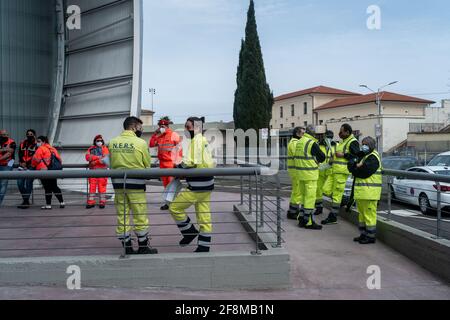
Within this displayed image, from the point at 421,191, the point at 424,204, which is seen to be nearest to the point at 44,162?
the point at 424,204

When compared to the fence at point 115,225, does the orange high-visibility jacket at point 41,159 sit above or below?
above

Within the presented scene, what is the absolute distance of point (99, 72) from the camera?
11812mm

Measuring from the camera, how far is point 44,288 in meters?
4.78

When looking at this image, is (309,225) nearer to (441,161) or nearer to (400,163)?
(441,161)

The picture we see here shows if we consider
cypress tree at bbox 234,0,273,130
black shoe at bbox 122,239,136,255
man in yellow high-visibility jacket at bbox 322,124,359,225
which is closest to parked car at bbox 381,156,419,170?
man in yellow high-visibility jacket at bbox 322,124,359,225

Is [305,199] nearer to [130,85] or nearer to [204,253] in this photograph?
[204,253]

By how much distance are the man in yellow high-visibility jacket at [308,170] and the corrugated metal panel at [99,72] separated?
4659 millimetres

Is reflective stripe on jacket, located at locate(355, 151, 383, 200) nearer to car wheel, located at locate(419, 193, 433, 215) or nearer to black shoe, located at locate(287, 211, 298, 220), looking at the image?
black shoe, located at locate(287, 211, 298, 220)

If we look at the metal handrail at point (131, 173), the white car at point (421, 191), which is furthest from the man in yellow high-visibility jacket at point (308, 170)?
the white car at point (421, 191)

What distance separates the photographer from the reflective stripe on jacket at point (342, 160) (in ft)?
25.9

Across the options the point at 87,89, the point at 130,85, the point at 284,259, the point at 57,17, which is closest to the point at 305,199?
the point at 284,259

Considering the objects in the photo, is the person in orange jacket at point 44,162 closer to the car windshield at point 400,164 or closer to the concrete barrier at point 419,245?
the concrete barrier at point 419,245

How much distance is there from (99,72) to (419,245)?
30.1ft
